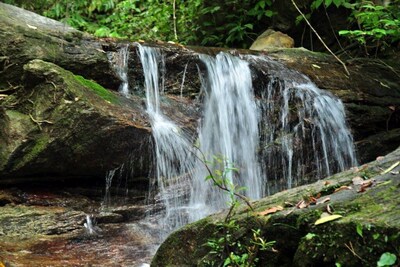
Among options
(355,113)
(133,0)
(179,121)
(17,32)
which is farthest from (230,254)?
(133,0)

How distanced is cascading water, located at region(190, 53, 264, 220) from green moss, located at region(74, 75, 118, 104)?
135 cm

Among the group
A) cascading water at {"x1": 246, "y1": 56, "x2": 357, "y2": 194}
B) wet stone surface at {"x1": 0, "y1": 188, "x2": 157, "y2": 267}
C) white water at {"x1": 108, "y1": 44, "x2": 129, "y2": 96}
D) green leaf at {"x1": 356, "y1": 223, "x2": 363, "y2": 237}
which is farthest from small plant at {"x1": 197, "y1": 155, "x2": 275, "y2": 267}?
white water at {"x1": 108, "y1": 44, "x2": 129, "y2": 96}

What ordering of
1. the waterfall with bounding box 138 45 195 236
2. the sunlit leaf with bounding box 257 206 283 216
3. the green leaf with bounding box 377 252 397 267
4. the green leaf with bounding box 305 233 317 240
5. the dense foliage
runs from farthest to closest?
the dense foliage
the waterfall with bounding box 138 45 195 236
the sunlit leaf with bounding box 257 206 283 216
the green leaf with bounding box 305 233 317 240
the green leaf with bounding box 377 252 397 267

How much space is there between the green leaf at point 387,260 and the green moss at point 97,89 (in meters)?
4.31

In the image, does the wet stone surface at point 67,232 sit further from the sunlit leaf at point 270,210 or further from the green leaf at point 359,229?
the green leaf at point 359,229

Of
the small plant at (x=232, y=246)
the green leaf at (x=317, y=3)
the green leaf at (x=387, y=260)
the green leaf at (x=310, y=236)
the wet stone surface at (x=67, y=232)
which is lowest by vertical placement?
the wet stone surface at (x=67, y=232)

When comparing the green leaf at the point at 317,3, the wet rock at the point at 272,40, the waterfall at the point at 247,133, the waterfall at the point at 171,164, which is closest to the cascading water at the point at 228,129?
the waterfall at the point at 247,133

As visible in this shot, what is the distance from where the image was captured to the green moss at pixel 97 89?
5.59m

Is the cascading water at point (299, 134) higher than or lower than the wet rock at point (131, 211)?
higher

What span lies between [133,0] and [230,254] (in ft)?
38.4

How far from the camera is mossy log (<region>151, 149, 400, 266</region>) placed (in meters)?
2.06

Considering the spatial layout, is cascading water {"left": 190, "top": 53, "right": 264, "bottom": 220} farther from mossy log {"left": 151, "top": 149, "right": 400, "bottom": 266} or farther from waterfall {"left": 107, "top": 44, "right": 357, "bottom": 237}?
mossy log {"left": 151, "top": 149, "right": 400, "bottom": 266}

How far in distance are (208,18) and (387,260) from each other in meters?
9.08

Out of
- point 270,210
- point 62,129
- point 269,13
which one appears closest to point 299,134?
point 62,129
